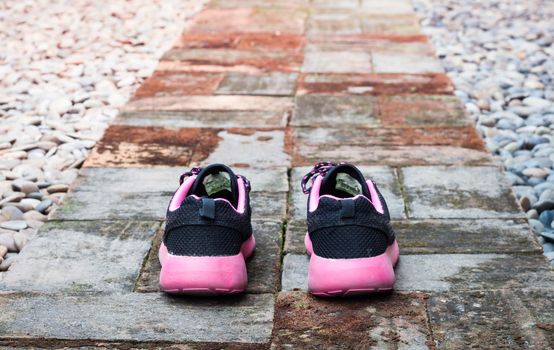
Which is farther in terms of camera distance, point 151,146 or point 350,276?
point 151,146

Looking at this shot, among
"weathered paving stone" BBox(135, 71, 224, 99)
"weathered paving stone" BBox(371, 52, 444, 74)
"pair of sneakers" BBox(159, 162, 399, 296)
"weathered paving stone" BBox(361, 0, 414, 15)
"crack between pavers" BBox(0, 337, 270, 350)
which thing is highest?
"pair of sneakers" BBox(159, 162, 399, 296)

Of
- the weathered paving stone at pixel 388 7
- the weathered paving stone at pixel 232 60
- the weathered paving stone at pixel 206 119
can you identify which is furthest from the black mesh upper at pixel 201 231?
the weathered paving stone at pixel 388 7

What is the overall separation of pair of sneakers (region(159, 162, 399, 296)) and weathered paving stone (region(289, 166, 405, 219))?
477 mm

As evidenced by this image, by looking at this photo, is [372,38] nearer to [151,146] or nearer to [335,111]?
[335,111]

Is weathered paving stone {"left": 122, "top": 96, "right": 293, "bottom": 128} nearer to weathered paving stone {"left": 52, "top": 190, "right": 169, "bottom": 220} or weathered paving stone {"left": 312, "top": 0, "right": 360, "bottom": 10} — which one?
weathered paving stone {"left": 52, "top": 190, "right": 169, "bottom": 220}

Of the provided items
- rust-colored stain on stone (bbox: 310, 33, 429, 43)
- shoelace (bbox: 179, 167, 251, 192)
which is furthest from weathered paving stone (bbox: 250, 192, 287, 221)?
rust-colored stain on stone (bbox: 310, 33, 429, 43)

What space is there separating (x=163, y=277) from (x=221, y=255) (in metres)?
0.17

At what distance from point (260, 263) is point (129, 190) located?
31.2 inches

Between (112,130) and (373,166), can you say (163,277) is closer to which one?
(373,166)

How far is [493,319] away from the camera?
2041mm

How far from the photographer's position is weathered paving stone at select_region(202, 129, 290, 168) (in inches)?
129

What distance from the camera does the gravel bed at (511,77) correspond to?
3154 mm

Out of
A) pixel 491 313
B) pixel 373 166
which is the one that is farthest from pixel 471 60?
pixel 491 313

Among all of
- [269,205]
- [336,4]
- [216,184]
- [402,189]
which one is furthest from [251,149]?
[336,4]
